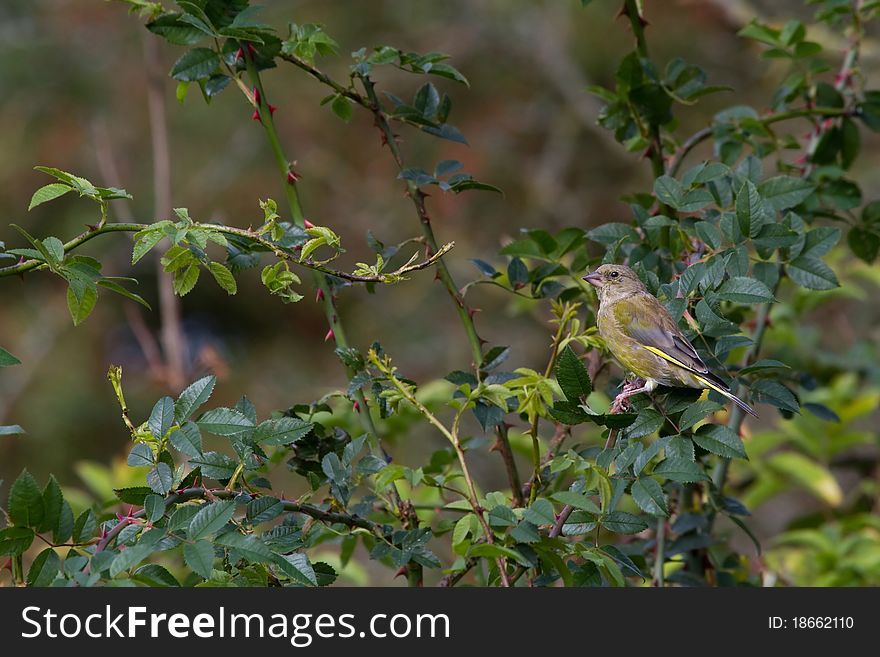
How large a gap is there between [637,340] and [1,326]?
22.0 ft

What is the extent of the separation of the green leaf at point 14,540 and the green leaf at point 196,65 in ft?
3.00

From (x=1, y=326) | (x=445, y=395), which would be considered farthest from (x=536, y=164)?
(x=445, y=395)

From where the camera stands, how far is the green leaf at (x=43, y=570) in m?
1.38

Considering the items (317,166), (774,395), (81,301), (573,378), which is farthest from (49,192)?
(317,166)

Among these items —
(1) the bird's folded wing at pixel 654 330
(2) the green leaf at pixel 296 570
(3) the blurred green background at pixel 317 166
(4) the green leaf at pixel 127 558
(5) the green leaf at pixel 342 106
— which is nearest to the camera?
(4) the green leaf at pixel 127 558

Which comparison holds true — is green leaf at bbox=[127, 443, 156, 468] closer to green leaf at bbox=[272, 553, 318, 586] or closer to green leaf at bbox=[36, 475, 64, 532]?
green leaf at bbox=[36, 475, 64, 532]

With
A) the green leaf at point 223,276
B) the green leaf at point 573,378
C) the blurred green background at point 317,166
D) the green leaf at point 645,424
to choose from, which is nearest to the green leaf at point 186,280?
the green leaf at point 223,276

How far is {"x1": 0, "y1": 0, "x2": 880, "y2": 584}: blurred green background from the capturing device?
707 centimetres

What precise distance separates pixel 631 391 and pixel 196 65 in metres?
1.07

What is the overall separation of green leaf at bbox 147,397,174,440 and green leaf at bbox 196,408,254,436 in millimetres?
49

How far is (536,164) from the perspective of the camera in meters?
7.71

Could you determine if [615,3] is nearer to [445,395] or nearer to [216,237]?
[445,395]

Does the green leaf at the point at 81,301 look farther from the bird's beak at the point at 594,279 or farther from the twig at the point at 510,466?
the bird's beak at the point at 594,279
